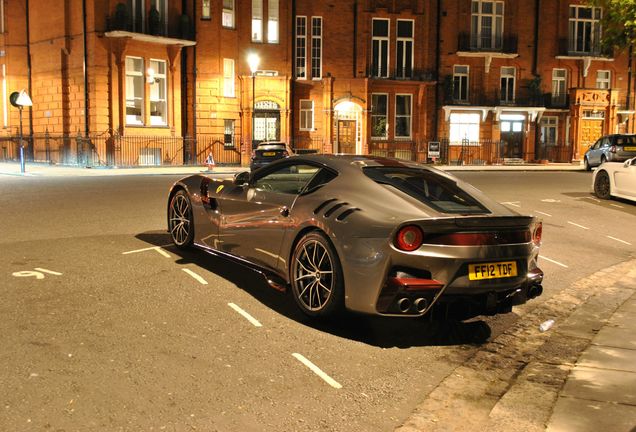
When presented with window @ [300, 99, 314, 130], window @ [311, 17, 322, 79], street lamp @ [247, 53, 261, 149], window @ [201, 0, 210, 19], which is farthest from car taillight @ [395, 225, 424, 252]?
window @ [311, 17, 322, 79]

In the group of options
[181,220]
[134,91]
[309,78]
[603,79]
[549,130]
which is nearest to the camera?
[181,220]

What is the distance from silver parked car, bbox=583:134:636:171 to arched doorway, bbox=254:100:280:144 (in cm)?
1578

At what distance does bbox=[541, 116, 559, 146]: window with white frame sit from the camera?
44031 mm

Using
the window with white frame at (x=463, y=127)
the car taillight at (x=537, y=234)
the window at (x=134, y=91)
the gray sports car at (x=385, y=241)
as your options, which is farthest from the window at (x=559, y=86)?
the car taillight at (x=537, y=234)

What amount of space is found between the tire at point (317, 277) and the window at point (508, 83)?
39.1 meters

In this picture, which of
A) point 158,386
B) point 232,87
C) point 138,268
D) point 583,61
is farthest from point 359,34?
point 158,386

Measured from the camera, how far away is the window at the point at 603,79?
147 feet

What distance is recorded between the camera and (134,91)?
3198cm

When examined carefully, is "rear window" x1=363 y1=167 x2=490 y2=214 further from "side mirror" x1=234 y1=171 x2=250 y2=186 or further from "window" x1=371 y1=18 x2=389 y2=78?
"window" x1=371 y1=18 x2=389 y2=78

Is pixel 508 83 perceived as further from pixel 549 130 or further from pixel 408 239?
pixel 408 239

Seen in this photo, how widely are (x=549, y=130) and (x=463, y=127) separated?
667 cm

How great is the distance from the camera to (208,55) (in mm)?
34219

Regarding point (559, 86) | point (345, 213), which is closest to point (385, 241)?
point (345, 213)

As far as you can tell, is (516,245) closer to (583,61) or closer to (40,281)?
(40,281)
